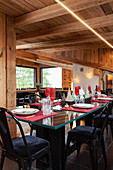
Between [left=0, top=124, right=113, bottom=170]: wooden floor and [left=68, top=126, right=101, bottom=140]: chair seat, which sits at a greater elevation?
[left=68, top=126, right=101, bottom=140]: chair seat

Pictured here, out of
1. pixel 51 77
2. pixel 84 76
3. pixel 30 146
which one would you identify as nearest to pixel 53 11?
pixel 30 146

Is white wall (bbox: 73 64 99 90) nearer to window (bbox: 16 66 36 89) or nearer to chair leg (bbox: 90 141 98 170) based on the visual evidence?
window (bbox: 16 66 36 89)

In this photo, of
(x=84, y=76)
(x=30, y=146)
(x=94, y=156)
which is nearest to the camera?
(x=30, y=146)

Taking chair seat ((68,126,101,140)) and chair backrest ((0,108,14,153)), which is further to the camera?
chair seat ((68,126,101,140))

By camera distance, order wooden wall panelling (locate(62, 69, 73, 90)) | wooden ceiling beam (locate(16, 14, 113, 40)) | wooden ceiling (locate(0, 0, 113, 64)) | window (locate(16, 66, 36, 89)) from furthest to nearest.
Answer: wooden wall panelling (locate(62, 69, 73, 90)) → window (locate(16, 66, 36, 89)) → wooden ceiling beam (locate(16, 14, 113, 40)) → wooden ceiling (locate(0, 0, 113, 64))

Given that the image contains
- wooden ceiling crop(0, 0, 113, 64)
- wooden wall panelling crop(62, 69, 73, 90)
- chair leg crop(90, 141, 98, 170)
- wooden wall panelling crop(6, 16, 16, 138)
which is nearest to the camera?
chair leg crop(90, 141, 98, 170)

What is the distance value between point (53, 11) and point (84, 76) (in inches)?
222

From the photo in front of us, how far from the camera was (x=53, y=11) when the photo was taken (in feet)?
8.28

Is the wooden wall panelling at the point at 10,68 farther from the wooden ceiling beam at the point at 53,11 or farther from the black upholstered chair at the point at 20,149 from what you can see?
the black upholstered chair at the point at 20,149

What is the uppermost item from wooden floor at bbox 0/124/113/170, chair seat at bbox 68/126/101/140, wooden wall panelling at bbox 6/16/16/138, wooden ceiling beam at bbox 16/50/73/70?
wooden ceiling beam at bbox 16/50/73/70

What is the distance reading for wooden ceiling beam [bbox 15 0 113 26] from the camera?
222 cm

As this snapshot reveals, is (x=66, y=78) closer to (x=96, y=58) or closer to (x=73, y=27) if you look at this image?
(x=96, y=58)

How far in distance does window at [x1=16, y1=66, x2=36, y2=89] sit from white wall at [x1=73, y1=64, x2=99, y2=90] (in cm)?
346

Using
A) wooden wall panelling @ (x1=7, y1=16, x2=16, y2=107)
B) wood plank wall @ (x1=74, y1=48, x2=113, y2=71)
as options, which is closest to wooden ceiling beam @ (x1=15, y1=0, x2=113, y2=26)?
wooden wall panelling @ (x1=7, y1=16, x2=16, y2=107)
